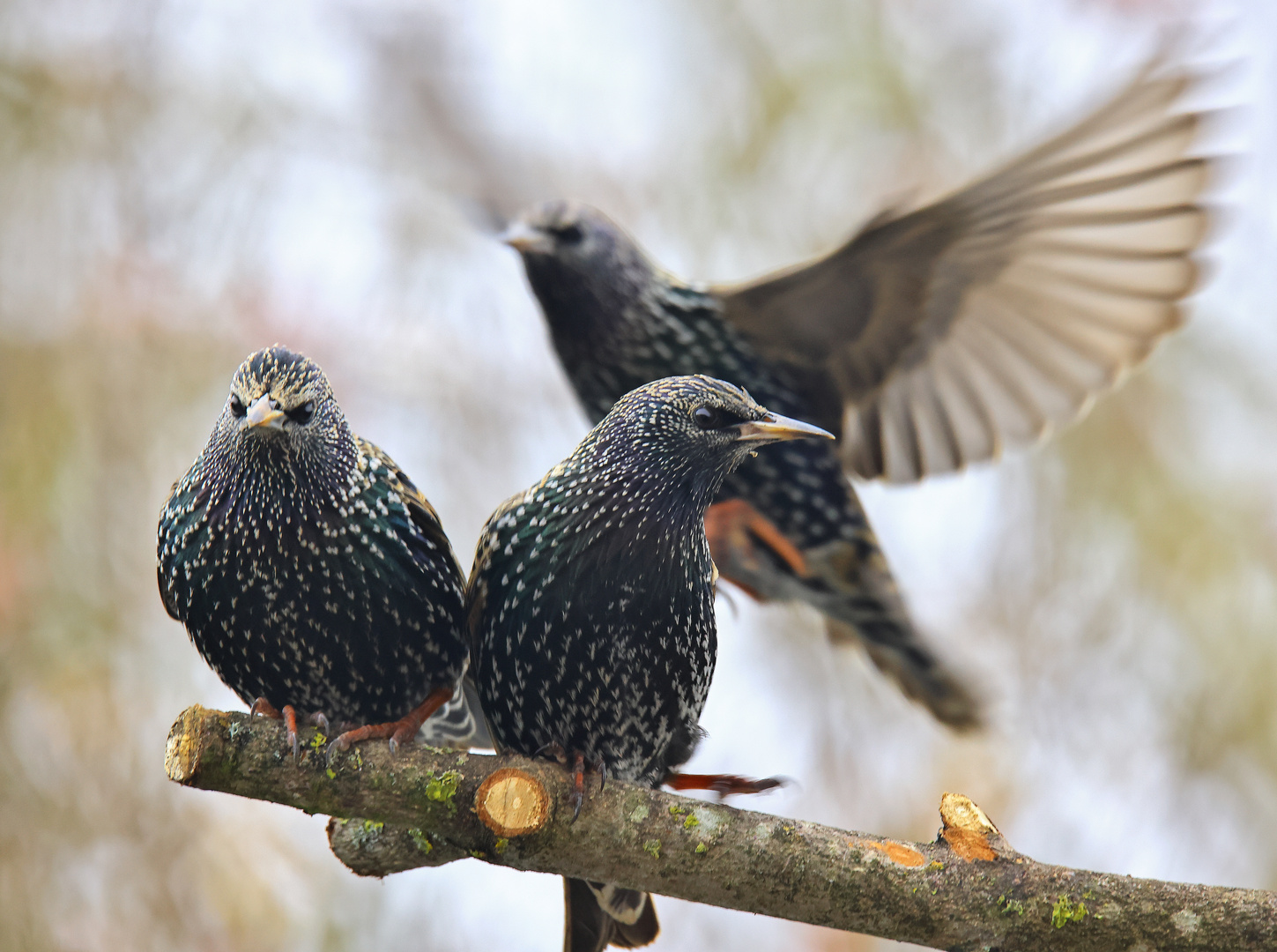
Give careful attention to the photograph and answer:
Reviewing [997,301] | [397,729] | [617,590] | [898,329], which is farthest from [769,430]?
[997,301]

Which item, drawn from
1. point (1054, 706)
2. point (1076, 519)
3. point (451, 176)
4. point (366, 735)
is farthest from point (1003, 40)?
point (366, 735)

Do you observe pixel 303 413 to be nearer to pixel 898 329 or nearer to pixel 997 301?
pixel 898 329

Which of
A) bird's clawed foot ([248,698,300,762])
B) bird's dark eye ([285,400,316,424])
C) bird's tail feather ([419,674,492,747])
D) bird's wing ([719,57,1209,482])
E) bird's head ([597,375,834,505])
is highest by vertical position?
bird's wing ([719,57,1209,482])

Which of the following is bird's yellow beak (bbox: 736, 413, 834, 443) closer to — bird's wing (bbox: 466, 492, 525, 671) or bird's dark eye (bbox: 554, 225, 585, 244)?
bird's wing (bbox: 466, 492, 525, 671)

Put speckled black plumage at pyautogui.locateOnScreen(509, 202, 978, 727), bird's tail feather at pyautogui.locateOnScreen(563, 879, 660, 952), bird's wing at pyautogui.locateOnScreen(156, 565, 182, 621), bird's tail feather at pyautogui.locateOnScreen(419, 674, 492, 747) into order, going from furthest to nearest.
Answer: speckled black plumage at pyautogui.locateOnScreen(509, 202, 978, 727)
bird's tail feather at pyautogui.locateOnScreen(419, 674, 492, 747)
bird's tail feather at pyautogui.locateOnScreen(563, 879, 660, 952)
bird's wing at pyautogui.locateOnScreen(156, 565, 182, 621)

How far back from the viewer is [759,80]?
6961 millimetres

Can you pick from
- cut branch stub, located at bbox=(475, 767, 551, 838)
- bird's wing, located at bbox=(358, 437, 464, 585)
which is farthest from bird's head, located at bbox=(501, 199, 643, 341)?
cut branch stub, located at bbox=(475, 767, 551, 838)

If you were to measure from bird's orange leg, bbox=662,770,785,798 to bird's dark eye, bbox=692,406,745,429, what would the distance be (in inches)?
31.5

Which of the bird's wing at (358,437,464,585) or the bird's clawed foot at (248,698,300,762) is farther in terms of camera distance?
the bird's wing at (358,437,464,585)

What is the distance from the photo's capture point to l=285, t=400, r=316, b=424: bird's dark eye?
263 cm

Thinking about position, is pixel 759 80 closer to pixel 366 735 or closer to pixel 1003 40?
pixel 1003 40

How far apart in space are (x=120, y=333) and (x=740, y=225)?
307 cm

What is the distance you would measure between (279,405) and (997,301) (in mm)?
2509

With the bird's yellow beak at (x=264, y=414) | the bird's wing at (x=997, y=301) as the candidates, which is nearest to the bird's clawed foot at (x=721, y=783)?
the bird's yellow beak at (x=264, y=414)
